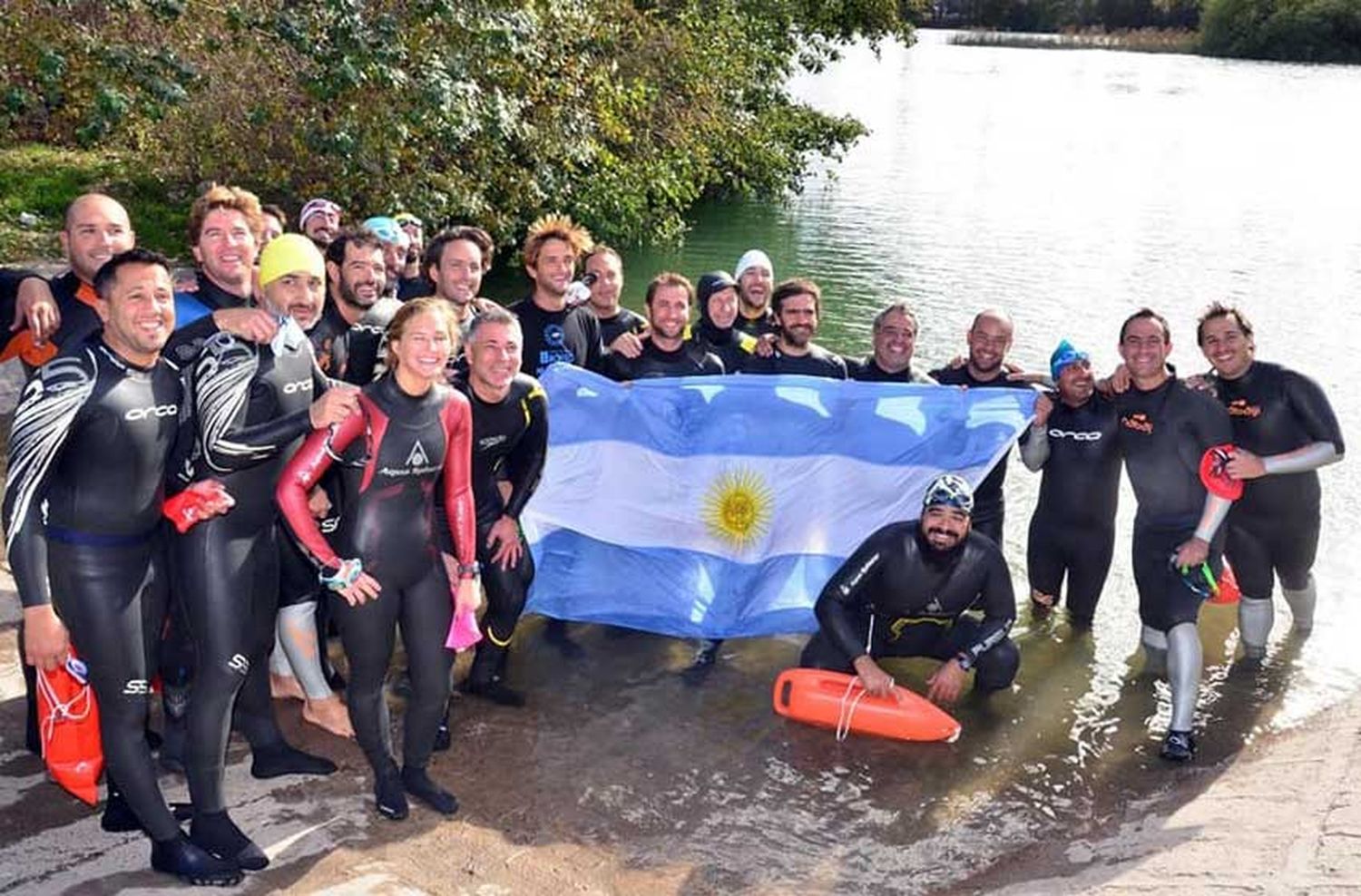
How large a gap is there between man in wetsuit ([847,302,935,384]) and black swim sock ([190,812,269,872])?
4395mm

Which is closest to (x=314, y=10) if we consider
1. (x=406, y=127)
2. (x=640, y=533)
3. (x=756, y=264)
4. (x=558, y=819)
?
(x=406, y=127)

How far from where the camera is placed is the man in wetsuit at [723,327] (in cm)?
802

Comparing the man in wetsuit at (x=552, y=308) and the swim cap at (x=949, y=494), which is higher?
the man in wetsuit at (x=552, y=308)

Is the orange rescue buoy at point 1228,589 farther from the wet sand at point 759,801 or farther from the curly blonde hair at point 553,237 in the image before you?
the curly blonde hair at point 553,237

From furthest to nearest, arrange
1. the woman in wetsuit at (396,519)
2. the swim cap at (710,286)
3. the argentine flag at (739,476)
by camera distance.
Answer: the swim cap at (710,286) → the argentine flag at (739,476) → the woman in wetsuit at (396,519)

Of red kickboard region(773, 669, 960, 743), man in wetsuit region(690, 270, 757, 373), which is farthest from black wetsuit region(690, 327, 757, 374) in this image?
red kickboard region(773, 669, 960, 743)

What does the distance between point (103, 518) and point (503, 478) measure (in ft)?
7.80

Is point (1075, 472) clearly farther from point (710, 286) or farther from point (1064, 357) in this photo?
point (710, 286)

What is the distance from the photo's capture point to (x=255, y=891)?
4902mm

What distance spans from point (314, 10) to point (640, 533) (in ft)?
28.3

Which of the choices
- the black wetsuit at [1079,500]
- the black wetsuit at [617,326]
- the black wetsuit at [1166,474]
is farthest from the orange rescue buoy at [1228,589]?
the black wetsuit at [617,326]

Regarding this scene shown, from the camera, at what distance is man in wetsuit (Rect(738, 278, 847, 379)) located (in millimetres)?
7684

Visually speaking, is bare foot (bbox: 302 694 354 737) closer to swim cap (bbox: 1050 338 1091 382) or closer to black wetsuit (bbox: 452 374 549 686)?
black wetsuit (bbox: 452 374 549 686)

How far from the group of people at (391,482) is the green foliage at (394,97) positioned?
5730 mm
